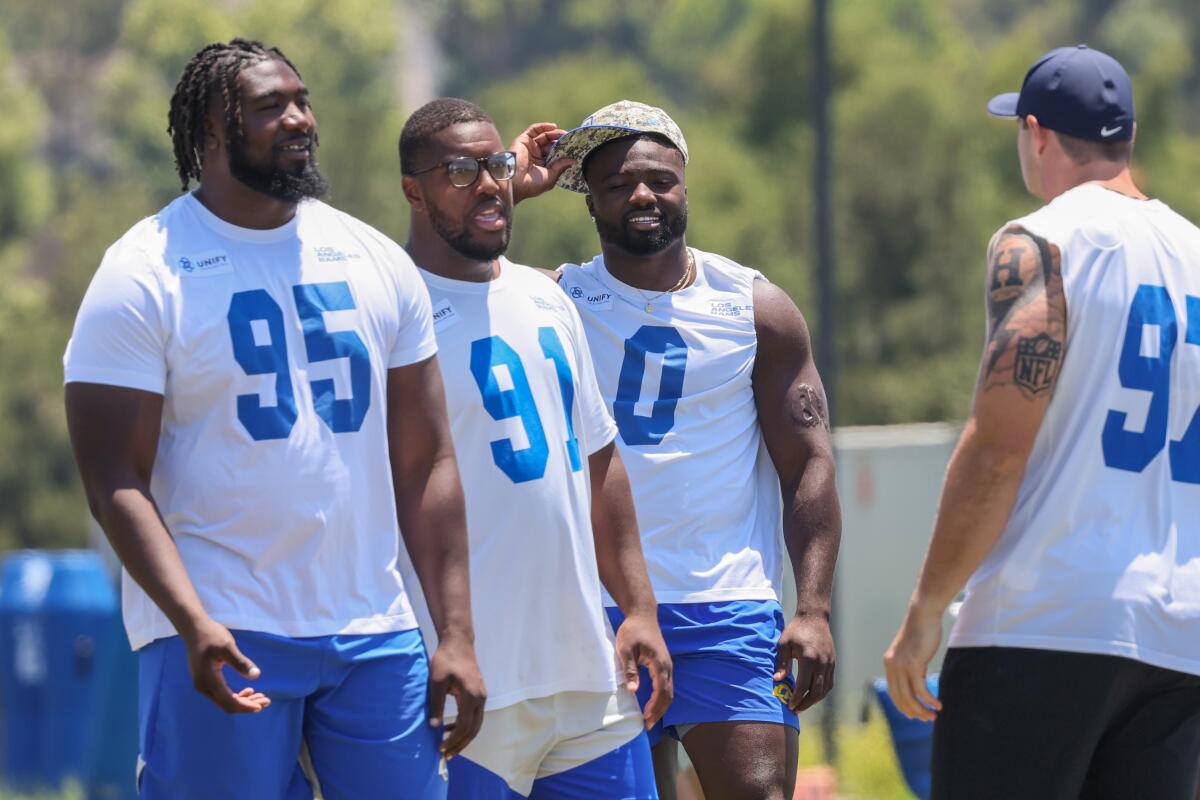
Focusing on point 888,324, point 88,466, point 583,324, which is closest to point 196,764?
point 88,466

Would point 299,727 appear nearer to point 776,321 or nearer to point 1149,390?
point 1149,390

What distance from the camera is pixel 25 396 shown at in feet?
166

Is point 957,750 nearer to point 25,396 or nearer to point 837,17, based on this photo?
point 25,396

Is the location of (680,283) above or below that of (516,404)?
above

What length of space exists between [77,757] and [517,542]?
992 cm

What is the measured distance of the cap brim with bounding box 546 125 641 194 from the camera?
582 cm

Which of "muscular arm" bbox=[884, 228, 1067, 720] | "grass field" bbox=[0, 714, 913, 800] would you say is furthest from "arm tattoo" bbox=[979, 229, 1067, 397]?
"grass field" bbox=[0, 714, 913, 800]

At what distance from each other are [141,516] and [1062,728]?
2026 mm

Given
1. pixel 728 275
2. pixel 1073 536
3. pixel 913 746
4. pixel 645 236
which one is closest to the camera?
pixel 1073 536

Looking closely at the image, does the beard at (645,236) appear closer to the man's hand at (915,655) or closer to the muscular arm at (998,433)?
the muscular arm at (998,433)

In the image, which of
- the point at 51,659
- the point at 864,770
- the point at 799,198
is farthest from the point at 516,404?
the point at 799,198

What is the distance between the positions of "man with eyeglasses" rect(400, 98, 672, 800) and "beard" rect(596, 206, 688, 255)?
24.3 inches

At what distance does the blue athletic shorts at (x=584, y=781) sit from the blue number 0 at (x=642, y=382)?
3.24 feet

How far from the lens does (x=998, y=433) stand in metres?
4.39
